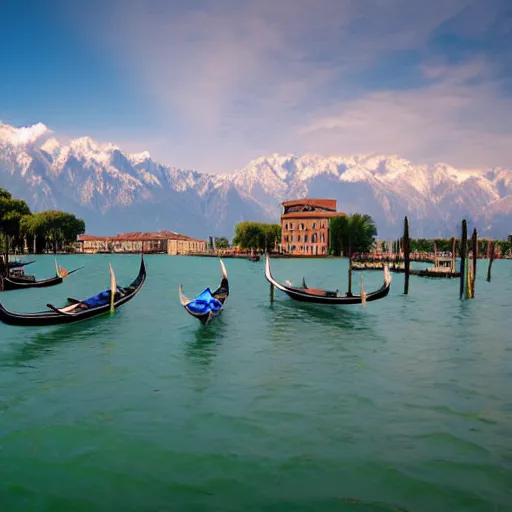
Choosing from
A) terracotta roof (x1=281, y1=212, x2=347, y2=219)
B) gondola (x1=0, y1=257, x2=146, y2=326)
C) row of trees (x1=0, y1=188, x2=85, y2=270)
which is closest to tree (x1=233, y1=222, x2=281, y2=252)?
terracotta roof (x1=281, y1=212, x2=347, y2=219)

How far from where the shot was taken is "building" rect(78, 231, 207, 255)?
550 feet

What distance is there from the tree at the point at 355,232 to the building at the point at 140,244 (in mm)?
80592

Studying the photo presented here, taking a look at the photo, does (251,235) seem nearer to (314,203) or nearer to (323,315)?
(314,203)

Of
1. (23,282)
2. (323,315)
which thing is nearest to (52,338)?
(323,315)

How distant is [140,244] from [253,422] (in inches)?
6457

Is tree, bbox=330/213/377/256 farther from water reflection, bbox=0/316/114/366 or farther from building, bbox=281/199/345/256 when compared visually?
water reflection, bbox=0/316/114/366

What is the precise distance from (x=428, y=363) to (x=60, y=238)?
108 m

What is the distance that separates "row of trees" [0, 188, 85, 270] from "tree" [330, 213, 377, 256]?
161ft

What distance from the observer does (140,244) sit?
169250mm

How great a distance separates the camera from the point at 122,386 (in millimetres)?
11414

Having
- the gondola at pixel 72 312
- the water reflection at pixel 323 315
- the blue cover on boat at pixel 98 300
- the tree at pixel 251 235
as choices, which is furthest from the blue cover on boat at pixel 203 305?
the tree at pixel 251 235

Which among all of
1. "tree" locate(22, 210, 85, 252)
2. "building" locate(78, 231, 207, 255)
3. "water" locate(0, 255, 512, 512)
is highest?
"tree" locate(22, 210, 85, 252)

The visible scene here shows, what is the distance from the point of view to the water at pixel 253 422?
6926 millimetres

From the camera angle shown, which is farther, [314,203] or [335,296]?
[314,203]
